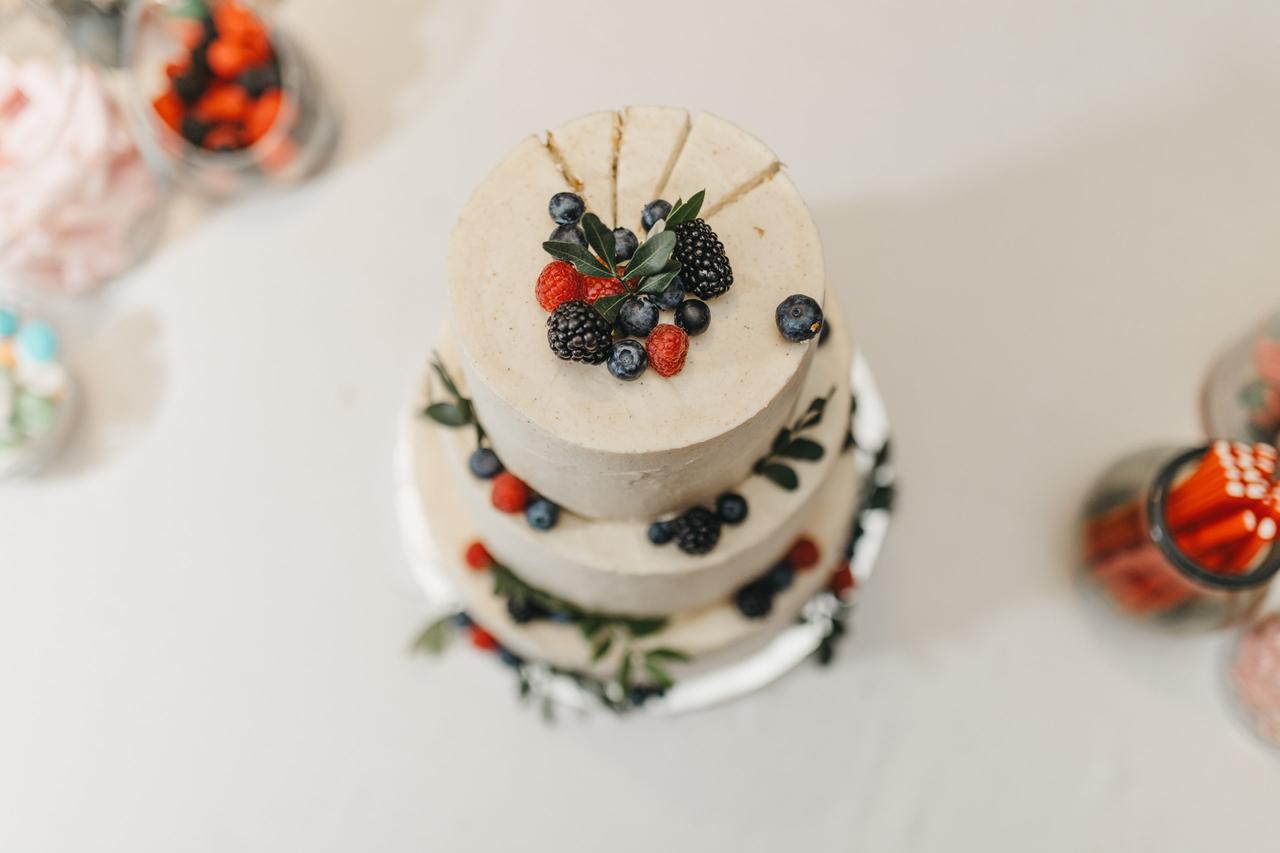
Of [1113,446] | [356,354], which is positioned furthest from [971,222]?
[356,354]

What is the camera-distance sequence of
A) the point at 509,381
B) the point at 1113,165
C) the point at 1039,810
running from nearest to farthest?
the point at 509,381 < the point at 1039,810 < the point at 1113,165

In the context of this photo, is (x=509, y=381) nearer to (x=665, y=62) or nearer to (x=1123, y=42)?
(x=665, y=62)

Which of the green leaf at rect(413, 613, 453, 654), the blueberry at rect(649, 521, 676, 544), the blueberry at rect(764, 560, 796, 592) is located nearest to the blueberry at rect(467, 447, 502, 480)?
the blueberry at rect(649, 521, 676, 544)

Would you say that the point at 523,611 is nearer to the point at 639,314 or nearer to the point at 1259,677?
the point at 639,314

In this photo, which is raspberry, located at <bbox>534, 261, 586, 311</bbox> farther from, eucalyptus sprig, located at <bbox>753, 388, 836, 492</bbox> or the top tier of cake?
eucalyptus sprig, located at <bbox>753, 388, 836, 492</bbox>

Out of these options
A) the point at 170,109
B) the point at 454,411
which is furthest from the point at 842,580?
the point at 170,109

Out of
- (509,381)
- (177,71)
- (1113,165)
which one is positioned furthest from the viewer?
(1113,165)

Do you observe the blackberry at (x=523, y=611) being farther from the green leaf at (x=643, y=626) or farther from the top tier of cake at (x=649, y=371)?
the top tier of cake at (x=649, y=371)
